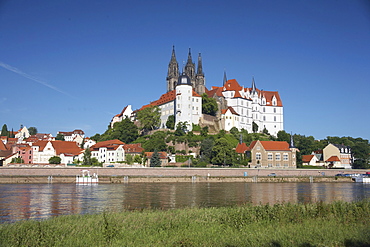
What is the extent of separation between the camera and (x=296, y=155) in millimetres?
84500

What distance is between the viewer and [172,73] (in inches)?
4776

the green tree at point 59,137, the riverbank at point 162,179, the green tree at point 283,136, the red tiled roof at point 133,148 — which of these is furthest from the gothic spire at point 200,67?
the green tree at point 59,137

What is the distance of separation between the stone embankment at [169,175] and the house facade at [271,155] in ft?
16.9

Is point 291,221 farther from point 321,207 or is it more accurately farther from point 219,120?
point 219,120

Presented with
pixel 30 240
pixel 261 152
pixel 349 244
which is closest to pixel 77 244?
pixel 30 240

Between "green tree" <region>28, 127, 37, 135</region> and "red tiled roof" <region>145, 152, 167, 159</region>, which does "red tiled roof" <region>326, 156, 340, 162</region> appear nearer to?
"red tiled roof" <region>145, 152, 167, 159</region>

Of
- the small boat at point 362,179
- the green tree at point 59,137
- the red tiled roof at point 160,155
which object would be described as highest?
the green tree at point 59,137

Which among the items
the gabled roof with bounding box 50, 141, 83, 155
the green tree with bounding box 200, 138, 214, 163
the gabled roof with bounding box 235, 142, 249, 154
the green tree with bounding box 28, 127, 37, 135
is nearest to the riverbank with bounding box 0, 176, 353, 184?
the green tree with bounding box 200, 138, 214, 163

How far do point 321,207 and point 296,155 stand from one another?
2736 inches

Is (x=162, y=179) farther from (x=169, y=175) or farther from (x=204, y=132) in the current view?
(x=204, y=132)

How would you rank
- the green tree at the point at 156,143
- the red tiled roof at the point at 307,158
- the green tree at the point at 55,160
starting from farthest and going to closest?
the red tiled roof at the point at 307,158
the green tree at the point at 156,143
the green tree at the point at 55,160

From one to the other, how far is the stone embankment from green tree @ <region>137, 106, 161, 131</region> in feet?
120

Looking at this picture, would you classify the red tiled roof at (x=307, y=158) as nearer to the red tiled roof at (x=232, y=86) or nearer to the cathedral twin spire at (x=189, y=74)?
the red tiled roof at (x=232, y=86)

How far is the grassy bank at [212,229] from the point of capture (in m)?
12.7
